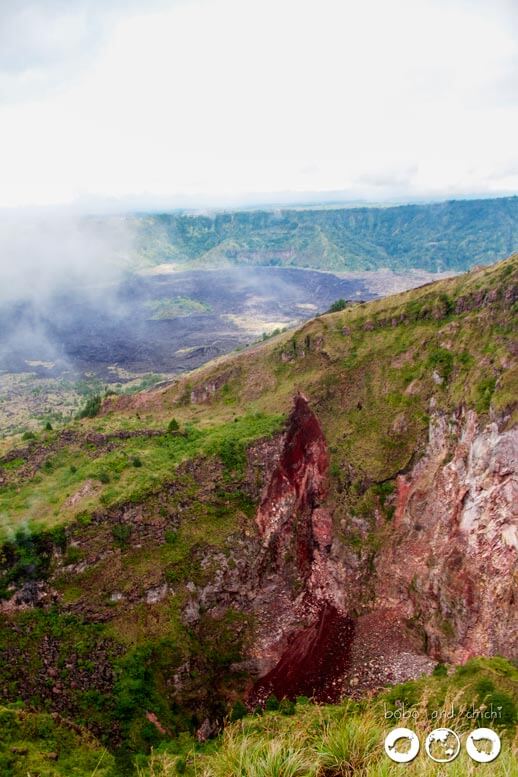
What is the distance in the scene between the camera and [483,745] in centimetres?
880

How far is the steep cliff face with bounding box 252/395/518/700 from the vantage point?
32.0m

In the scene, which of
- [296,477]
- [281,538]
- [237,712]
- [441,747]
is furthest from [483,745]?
[296,477]

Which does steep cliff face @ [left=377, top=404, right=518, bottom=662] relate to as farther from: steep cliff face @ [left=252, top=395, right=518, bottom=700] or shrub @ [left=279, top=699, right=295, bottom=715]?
shrub @ [left=279, top=699, right=295, bottom=715]

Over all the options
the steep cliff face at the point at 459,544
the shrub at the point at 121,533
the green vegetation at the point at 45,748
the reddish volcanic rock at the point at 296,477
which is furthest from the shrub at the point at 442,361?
the green vegetation at the point at 45,748

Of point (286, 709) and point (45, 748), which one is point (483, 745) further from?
point (45, 748)

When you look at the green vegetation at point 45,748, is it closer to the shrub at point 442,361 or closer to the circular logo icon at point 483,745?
the circular logo icon at point 483,745

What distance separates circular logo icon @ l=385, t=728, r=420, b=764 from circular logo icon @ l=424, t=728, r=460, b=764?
0.72 ft

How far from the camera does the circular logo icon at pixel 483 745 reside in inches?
306

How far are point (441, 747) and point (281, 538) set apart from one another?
32.6 metres

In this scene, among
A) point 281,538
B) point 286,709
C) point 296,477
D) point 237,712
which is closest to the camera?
point 286,709

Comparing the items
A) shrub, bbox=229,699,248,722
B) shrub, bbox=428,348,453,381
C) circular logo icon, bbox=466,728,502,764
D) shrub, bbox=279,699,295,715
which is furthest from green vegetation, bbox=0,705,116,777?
shrub, bbox=428,348,453,381

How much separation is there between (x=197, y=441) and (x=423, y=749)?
119 ft

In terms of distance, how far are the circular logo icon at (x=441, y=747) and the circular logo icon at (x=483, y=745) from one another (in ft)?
1.12

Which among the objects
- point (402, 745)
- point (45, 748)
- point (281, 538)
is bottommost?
point (45, 748)
